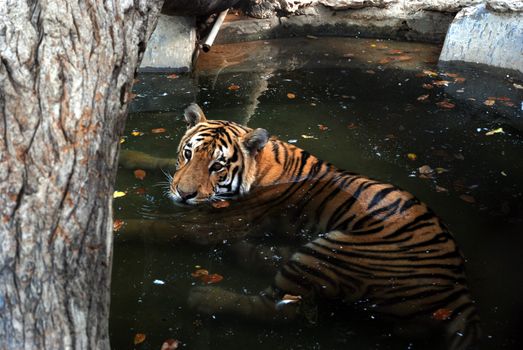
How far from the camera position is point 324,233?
482 centimetres

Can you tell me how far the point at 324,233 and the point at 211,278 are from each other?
3.13 feet

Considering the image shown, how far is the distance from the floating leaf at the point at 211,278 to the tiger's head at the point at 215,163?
2.64 feet

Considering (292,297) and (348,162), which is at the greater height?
(348,162)

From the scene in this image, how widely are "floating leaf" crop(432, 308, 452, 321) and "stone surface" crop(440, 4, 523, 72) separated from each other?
529cm

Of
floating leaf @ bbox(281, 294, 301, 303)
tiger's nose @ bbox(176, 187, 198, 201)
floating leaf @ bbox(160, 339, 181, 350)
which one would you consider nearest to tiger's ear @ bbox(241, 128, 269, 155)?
tiger's nose @ bbox(176, 187, 198, 201)

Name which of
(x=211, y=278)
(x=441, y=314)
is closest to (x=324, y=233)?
(x=211, y=278)

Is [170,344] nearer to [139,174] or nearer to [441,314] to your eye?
[441,314]

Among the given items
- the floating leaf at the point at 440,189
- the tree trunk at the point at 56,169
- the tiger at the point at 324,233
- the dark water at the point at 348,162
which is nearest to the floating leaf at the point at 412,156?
the dark water at the point at 348,162

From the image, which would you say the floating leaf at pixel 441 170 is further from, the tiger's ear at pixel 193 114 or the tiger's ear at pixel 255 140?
the tiger's ear at pixel 193 114

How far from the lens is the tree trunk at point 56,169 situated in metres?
2.15

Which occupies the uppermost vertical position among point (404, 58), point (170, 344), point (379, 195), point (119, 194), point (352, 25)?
point (352, 25)

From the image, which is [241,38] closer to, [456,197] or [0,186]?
[456,197]

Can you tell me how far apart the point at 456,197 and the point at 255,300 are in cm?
214

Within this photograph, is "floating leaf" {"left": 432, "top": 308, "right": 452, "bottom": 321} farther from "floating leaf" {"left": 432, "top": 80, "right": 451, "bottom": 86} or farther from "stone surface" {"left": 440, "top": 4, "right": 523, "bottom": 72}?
"stone surface" {"left": 440, "top": 4, "right": 523, "bottom": 72}
